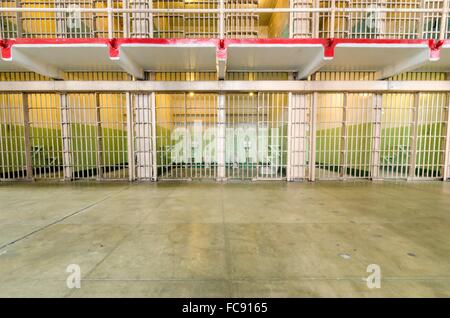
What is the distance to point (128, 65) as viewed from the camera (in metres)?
6.11

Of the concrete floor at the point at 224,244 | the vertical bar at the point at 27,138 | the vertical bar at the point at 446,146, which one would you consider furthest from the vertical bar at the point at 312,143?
→ the vertical bar at the point at 27,138

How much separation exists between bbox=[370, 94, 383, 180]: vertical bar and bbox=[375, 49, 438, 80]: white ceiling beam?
2.24ft

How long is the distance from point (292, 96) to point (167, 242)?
20.1 ft

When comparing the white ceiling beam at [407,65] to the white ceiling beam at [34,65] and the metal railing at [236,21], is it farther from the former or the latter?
the white ceiling beam at [34,65]

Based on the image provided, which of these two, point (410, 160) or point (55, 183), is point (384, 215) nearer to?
point (410, 160)

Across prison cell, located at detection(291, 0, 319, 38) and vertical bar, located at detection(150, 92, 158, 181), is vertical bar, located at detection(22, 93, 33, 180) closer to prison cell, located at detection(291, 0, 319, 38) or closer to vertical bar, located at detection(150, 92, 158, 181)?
vertical bar, located at detection(150, 92, 158, 181)

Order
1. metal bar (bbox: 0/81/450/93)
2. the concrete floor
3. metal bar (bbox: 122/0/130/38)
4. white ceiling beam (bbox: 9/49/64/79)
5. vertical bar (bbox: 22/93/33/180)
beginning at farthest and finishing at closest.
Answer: vertical bar (bbox: 22/93/33/180), metal bar (bbox: 0/81/450/93), metal bar (bbox: 122/0/130/38), white ceiling beam (bbox: 9/49/64/79), the concrete floor

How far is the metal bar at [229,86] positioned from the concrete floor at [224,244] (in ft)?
11.7

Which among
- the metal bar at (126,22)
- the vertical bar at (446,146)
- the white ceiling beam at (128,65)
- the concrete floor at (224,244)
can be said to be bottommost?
the concrete floor at (224,244)

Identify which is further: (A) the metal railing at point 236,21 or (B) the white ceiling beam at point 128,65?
(A) the metal railing at point 236,21

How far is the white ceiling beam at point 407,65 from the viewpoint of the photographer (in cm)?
554

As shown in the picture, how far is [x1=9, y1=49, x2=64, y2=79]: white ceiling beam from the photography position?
5508mm

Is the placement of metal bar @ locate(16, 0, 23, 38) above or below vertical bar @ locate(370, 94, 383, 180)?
above

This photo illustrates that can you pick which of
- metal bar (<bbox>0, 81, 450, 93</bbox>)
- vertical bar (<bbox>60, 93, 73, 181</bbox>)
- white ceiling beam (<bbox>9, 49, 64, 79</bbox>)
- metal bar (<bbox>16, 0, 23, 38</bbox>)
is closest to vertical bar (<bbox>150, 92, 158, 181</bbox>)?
metal bar (<bbox>0, 81, 450, 93</bbox>)
